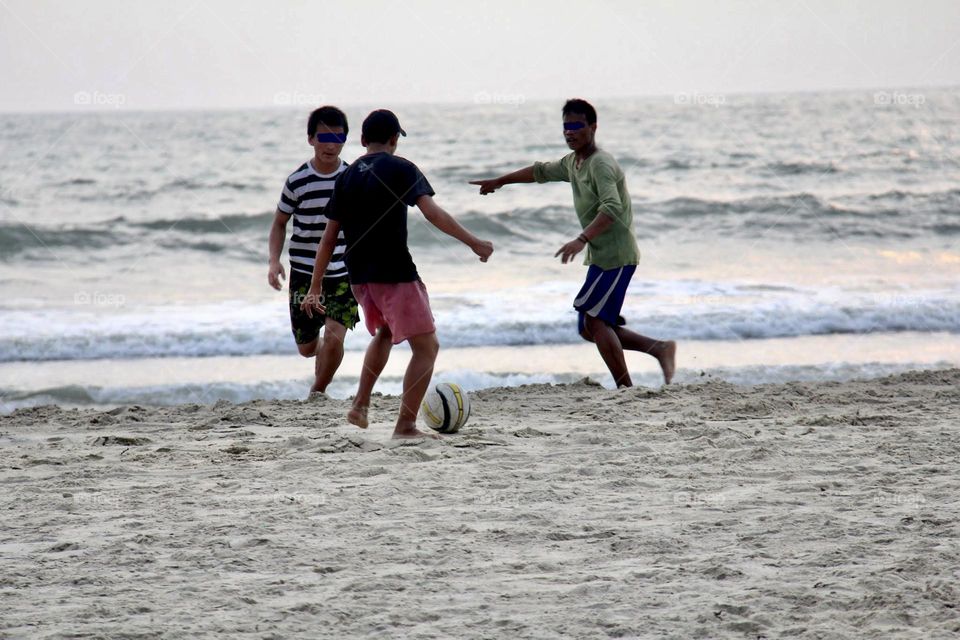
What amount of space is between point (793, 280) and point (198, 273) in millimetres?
7650

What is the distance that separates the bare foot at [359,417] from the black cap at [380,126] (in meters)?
1.46

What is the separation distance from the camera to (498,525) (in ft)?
13.6

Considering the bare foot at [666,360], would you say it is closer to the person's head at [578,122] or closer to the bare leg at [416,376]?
the person's head at [578,122]

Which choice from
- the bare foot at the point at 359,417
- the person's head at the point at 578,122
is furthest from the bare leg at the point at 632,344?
the bare foot at the point at 359,417

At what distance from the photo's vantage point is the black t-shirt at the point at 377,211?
5219mm

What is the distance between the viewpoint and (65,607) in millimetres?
3312

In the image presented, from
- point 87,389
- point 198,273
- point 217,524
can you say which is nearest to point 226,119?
point 198,273

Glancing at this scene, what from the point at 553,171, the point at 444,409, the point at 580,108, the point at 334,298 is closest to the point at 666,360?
the point at 553,171

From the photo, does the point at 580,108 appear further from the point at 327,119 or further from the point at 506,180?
the point at 327,119

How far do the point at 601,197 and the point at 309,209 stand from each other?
182 cm

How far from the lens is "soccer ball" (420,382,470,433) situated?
18.7 feet

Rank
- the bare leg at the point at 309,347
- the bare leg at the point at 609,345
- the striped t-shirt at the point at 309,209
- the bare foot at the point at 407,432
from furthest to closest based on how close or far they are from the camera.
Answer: the bare leg at the point at 609,345, the bare leg at the point at 309,347, the striped t-shirt at the point at 309,209, the bare foot at the point at 407,432

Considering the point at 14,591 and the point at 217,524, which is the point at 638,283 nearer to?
the point at 217,524

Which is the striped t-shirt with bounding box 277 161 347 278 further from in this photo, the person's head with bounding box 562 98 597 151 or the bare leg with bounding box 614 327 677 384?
the bare leg with bounding box 614 327 677 384
